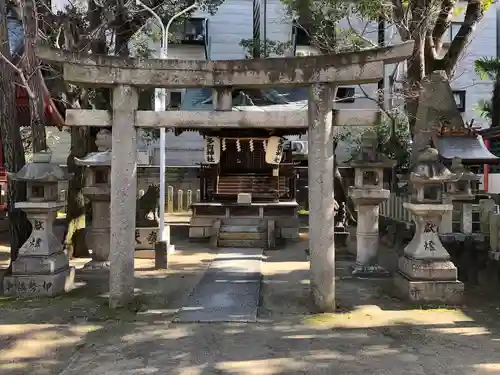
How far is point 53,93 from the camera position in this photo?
12.8 metres

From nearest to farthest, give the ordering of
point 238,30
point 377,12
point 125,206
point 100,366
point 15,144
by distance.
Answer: point 100,366
point 125,206
point 15,144
point 377,12
point 238,30

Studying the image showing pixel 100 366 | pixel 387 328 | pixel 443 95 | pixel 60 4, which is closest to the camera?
pixel 100 366

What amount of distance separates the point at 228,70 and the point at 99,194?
4.77 metres

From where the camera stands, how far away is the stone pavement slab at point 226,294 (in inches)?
255

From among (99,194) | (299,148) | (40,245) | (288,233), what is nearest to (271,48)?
(299,148)

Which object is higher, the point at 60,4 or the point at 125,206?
the point at 60,4

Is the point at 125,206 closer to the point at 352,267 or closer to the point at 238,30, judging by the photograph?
the point at 352,267

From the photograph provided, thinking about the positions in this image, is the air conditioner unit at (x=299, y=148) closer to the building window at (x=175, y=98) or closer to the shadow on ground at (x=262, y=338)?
the building window at (x=175, y=98)

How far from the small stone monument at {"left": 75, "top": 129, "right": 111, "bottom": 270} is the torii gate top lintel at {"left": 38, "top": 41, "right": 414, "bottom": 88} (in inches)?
136

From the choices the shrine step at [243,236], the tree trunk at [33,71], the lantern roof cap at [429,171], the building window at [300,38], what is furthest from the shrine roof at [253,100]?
the lantern roof cap at [429,171]

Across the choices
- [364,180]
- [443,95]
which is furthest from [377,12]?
[364,180]

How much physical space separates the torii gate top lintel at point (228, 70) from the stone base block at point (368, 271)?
4169 millimetres

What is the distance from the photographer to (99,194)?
392 inches

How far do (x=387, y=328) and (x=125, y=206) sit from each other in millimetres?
4086
